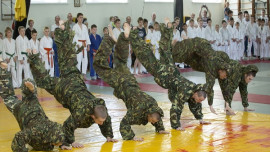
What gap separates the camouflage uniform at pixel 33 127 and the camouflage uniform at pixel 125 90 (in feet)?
3.33

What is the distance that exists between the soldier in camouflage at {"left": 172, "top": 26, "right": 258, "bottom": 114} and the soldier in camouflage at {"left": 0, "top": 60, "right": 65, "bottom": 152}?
2.68 meters

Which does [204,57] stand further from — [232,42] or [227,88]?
[232,42]

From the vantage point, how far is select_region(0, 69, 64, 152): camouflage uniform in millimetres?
4605

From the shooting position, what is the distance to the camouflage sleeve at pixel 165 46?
22.5ft

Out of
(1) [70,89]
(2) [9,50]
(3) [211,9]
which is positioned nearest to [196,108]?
(1) [70,89]

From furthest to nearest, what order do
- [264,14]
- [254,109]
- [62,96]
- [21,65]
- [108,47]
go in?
[264,14], [21,65], [254,109], [108,47], [62,96]

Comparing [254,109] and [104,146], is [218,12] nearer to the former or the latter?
[254,109]

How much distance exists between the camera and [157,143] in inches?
207

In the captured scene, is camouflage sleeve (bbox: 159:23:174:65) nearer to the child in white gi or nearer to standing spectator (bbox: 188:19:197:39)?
the child in white gi

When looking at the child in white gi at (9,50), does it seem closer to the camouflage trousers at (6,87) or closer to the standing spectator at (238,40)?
the camouflage trousers at (6,87)

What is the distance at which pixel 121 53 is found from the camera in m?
6.89

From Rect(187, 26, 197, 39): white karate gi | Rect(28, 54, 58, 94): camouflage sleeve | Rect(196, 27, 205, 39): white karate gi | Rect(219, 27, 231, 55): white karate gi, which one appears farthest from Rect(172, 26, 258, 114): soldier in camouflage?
Rect(219, 27, 231, 55): white karate gi

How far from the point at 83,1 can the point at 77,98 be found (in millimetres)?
9836

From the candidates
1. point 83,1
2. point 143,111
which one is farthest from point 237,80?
point 83,1
